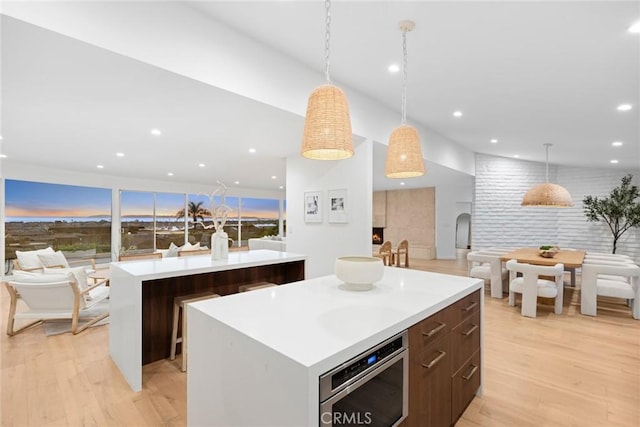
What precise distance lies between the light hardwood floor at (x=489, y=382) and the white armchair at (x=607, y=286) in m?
0.48

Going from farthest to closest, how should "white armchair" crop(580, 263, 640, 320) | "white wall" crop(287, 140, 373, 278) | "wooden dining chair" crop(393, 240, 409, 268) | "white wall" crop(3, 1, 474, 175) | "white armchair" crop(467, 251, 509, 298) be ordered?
"wooden dining chair" crop(393, 240, 409, 268) < "white armchair" crop(467, 251, 509, 298) < "white wall" crop(287, 140, 373, 278) < "white armchair" crop(580, 263, 640, 320) < "white wall" crop(3, 1, 474, 175)

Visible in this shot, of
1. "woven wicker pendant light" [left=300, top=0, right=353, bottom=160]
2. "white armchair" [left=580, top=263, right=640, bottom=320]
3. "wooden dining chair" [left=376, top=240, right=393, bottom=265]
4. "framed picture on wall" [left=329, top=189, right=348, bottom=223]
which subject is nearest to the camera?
"woven wicker pendant light" [left=300, top=0, right=353, bottom=160]

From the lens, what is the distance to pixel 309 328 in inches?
46.3

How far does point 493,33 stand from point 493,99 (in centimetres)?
151

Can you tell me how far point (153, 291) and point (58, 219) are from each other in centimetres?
719

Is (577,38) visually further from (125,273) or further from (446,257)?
(446,257)

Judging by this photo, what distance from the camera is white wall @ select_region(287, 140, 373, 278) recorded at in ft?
13.5

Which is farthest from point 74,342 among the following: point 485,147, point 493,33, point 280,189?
point 280,189

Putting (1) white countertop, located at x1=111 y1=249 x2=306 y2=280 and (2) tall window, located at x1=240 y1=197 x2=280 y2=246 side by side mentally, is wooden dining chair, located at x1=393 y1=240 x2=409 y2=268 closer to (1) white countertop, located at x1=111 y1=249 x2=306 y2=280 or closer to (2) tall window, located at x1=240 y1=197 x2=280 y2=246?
(1) white countertop, located at x1=111 y1=249 x2=306 y2=280

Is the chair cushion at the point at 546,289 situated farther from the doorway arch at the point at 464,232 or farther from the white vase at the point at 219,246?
the doorway arch at the point at 464,232

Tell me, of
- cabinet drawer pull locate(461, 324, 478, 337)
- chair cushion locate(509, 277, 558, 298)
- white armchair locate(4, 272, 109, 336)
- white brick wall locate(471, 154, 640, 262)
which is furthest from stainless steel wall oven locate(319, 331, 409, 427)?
white brick wall locate(471, 154, 640, 262)

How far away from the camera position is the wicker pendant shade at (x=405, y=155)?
2.01 metres

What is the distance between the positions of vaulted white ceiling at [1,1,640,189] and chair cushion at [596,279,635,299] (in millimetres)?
2218

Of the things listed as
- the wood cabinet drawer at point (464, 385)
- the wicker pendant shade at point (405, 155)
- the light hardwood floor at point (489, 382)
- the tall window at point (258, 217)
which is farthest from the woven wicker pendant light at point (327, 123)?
the tall window at point (258, 217)
